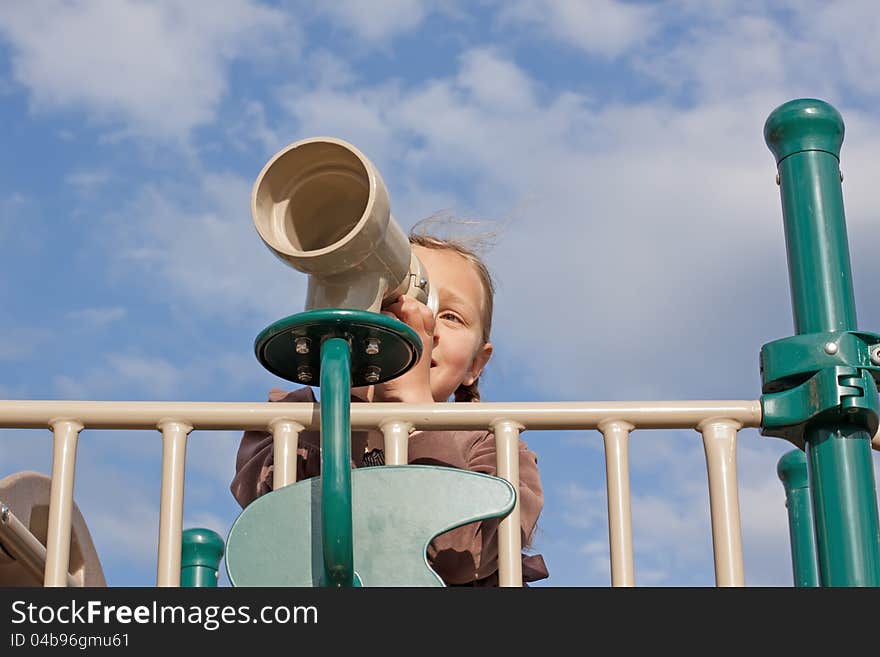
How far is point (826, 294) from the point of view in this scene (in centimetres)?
195

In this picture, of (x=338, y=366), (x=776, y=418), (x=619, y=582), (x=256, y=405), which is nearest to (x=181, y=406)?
(x=256, y=405)

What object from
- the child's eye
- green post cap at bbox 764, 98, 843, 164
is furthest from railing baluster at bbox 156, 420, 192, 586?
the child's eye

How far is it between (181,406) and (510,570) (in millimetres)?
520

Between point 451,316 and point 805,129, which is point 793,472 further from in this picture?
point 805,129

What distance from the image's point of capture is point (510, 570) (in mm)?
1859

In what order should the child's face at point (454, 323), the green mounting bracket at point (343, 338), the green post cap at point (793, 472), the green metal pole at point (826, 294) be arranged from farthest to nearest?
the green post cap at point (793, 472)
the child's face at point (454, 323)
the green metal pole at point (826, 294)
the green mounting bracket at point (343, 338)

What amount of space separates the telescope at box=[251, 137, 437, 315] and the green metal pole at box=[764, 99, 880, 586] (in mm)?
595

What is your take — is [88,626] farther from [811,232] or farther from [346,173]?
[811,232]

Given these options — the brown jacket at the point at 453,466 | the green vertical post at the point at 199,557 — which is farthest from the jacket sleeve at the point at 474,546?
the green vertical post at the point at 199,557

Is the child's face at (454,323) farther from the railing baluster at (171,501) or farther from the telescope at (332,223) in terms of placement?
the railing baluster at (171,501)

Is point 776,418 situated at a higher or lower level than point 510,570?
higher

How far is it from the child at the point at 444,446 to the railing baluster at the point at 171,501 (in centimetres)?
34

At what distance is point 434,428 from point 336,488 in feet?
1.15

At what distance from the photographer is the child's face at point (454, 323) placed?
2891 mm
